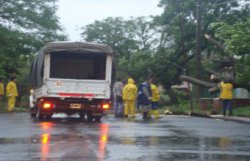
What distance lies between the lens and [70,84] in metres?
21.0

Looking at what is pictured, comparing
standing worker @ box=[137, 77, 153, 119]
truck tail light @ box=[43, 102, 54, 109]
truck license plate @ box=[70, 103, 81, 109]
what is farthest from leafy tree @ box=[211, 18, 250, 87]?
truck tail light @ box=[43, 102, 54, 109]

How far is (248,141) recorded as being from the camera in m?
13.9

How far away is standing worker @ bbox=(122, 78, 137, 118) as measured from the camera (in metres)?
24.3

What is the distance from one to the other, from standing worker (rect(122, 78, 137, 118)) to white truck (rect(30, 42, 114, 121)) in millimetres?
2540

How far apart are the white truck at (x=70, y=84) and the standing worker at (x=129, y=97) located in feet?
8.33

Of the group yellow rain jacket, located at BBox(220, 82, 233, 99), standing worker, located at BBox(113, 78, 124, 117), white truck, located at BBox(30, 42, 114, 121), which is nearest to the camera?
white truck, located at BBox(30, 42, 114, 121)

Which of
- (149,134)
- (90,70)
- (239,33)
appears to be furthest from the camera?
(239,33)

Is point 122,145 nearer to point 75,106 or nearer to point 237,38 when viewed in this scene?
point 75,106

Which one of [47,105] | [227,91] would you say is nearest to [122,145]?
[47,105]

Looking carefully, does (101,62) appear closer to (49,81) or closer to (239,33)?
(49,81)

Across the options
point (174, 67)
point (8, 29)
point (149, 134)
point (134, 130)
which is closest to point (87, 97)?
point (134, 130)

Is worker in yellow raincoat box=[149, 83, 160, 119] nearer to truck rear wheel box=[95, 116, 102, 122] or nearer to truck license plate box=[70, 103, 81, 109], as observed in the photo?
truck rear wheel box=[95, 116, 102, 122]

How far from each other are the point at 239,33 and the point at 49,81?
802 centimetres

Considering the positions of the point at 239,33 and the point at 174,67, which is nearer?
the point at 239,33
